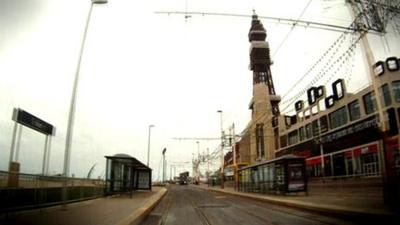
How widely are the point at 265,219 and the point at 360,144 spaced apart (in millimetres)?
43474

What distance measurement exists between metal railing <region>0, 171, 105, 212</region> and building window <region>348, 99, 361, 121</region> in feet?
152

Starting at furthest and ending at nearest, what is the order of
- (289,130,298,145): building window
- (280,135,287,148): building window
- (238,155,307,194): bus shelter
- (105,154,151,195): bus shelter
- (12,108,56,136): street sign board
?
(280,135,287,148): building window, (289,130,298,145): building window, (238,155,307,194): bus shelter, (105,154,151,195): bus shelter, (12,108,56,136): street sign board

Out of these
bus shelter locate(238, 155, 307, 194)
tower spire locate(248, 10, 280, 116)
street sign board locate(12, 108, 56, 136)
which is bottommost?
bus shelter locate(238, 155, 307, 194)

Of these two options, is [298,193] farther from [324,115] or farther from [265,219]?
[324,115]

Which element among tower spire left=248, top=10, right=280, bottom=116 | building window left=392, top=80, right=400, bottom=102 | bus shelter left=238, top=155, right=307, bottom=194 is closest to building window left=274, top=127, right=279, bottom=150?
tower spire left=248, top=10, right=280, bottom=116

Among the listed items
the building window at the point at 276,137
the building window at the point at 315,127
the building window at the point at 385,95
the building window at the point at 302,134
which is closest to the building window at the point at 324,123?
the building window at the point at 315,127

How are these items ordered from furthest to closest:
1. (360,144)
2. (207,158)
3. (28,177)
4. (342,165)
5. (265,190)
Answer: (207,158) < (342,165) < (360,144) < (265,190) < (28,177)

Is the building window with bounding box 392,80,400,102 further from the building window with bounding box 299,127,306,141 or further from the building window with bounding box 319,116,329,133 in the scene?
the building window with bounding box 299,127,306,141

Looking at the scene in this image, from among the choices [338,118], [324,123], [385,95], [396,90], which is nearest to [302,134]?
[324,123]

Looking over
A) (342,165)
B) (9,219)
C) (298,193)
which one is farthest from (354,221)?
(342,165)

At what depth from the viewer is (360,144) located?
55.2m

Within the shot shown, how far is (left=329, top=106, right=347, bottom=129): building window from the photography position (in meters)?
62.0

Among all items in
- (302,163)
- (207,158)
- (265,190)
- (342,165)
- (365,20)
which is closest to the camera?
(365,20)

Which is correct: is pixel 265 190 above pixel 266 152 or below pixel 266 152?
below
